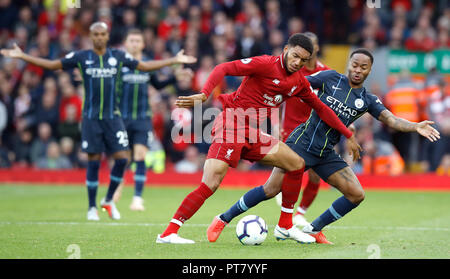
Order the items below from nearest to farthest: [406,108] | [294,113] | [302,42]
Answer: [302,42] < [294,113] < [406,108]

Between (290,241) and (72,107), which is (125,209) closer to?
(290,241)

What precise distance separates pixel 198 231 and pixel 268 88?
7.23 ft

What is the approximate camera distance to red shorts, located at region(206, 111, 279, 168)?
25.9 feet

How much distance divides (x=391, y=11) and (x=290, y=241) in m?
13.1

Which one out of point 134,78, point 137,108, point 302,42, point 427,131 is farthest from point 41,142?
point 427,131

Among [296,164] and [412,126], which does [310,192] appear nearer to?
[296,164]

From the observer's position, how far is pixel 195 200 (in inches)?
308

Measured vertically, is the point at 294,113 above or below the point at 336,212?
above

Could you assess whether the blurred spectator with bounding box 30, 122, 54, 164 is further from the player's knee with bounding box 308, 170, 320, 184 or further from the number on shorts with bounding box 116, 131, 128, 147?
the player's knee with bounding box 308, 170, 320, 184

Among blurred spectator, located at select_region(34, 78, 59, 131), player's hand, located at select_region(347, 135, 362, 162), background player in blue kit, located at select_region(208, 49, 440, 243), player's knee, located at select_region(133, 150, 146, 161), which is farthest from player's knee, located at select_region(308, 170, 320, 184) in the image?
blurred spectator, located at select_region(34, 78, 59, 131)

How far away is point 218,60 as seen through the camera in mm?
18734

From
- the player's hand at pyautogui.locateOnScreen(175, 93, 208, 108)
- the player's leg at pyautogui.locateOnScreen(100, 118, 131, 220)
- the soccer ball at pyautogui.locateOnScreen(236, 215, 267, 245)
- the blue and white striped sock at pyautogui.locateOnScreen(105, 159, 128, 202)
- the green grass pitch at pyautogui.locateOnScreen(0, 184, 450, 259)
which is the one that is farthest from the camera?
the blue and white striped sock at pyautogui.locateOnScreen(105, 159, 128, 202)

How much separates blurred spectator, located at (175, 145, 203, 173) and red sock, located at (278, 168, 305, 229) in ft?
31.4
